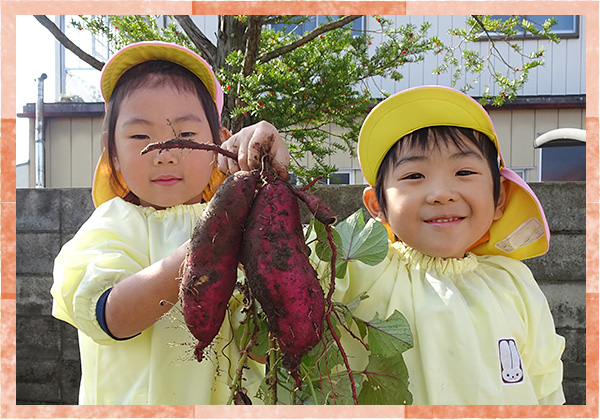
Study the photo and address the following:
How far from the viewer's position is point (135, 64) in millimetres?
1267

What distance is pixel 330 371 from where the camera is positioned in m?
1.06

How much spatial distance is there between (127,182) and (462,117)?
34.6 inches

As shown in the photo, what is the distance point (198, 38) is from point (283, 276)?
3.70 ft

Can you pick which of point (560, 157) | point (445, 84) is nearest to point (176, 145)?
point (445, 84)

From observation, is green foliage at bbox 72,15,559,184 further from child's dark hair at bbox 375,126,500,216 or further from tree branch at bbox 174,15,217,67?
child's dark hair at bbox 375,126,500,216

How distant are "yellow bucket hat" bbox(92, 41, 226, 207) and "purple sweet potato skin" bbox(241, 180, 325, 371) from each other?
459mm

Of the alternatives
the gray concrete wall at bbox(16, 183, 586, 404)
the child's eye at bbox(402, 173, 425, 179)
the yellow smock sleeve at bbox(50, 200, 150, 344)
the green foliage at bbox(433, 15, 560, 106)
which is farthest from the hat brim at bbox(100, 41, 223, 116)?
the gray concrete wall at bbox(16, 183, 586, 404)

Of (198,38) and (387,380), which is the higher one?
(198,38)

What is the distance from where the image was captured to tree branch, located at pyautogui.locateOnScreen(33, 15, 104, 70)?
1305 mm

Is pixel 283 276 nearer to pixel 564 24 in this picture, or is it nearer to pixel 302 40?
pixel 564 24

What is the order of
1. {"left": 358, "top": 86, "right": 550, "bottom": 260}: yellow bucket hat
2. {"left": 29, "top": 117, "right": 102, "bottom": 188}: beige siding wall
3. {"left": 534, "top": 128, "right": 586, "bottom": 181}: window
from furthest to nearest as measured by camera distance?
{"left": 534, "top": 128, "right": 586, "bottom": 181}: window
{"left": 29, "top": 117, "right": 102, "bottom": 188}: beige siding wall
{"left": 358, "top": 86, "right": 550, "bottom": 260}: yellow bucket hat

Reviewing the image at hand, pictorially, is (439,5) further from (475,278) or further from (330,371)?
(330,371)

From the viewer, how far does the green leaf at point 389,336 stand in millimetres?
1051

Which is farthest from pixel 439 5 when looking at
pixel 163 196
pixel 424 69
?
pixel 424 69
